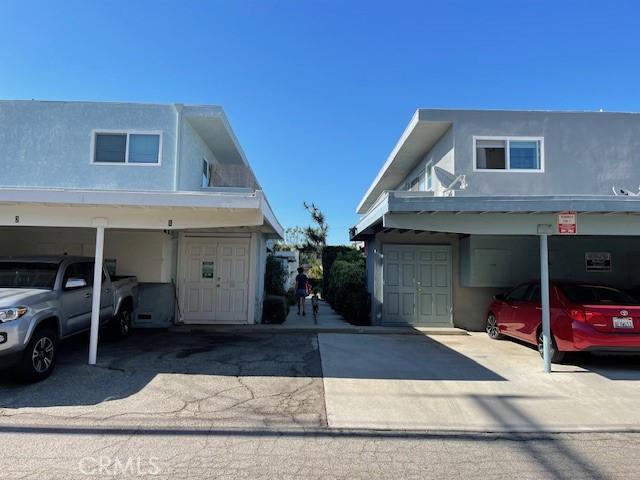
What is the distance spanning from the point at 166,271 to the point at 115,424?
21.4ft

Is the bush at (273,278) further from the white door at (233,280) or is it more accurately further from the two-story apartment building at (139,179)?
the white door at (233,280)

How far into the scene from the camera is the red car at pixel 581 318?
279 inches

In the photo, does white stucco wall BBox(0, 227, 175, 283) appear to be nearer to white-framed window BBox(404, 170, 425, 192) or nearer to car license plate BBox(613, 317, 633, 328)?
white-framed window BBox(404, 170, 425, 192)

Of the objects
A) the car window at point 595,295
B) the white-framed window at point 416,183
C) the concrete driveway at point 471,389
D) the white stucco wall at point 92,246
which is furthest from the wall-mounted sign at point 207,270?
the car window at point 595,295

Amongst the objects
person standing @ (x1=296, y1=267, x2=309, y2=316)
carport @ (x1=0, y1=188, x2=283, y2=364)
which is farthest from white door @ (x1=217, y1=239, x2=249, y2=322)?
person standing @ (x1=296, y1=267, x2=309, y2=316)

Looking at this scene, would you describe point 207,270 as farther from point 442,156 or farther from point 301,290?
point 442,156

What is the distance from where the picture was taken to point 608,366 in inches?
305

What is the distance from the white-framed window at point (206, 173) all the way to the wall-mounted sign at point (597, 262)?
11.4 m

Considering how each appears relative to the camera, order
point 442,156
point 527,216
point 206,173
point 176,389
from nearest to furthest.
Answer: point 176,389 → point 527,216 → point 442,156 → point 206,173

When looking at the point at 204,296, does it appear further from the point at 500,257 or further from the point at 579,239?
the point at 579,239

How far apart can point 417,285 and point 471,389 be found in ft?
18.8

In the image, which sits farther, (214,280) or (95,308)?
(214,280)

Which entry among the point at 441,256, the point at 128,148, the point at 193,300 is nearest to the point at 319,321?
the point at 193,300

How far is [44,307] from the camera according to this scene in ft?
20.9
